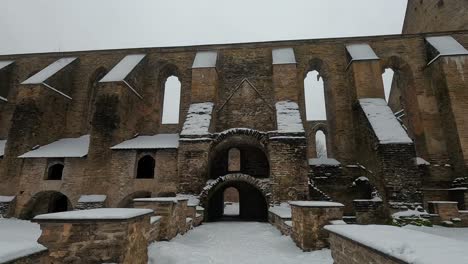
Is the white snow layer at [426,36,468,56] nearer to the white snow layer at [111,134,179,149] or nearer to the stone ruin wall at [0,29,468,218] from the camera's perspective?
the stone ruin wall at [0,29,468,218]

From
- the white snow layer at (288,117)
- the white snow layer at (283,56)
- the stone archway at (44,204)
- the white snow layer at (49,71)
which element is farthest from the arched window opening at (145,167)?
the white snow layer at (283,56)

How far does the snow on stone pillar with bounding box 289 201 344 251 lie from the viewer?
5.23m

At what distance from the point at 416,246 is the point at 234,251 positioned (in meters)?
4.03

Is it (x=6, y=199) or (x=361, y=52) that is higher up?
(x=361, y=52)

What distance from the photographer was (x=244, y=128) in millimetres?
11086

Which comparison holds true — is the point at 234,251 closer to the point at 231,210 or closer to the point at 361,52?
the point at 361,52

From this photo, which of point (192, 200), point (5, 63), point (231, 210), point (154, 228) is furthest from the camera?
point (231, 210)

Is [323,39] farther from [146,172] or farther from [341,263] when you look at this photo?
[341,263]

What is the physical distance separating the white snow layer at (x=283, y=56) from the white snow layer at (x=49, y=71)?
1220 cm

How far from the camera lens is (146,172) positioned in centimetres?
1361

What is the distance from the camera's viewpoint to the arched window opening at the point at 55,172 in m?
12.8

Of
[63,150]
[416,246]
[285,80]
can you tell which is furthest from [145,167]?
[416,246]

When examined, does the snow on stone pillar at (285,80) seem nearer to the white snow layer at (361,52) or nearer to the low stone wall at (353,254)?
the white snow layer at (361,52)

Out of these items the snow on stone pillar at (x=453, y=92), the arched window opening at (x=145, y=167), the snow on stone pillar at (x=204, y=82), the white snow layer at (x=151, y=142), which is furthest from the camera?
the snow on stone pillar at (x=204, y=82)
